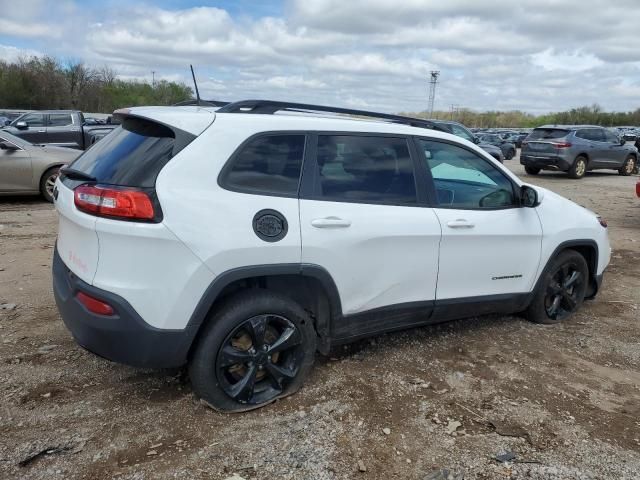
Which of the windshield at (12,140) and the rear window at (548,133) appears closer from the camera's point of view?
the windshield at (12,140)

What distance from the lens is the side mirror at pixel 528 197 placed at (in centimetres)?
421

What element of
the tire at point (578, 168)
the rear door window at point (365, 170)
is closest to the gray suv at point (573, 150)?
the tire at point (578, 168)

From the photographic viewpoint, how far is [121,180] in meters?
2.84

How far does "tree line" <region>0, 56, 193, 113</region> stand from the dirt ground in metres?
46.6

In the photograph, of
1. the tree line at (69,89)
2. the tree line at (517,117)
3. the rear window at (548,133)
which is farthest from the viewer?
the tree line at (517,117)

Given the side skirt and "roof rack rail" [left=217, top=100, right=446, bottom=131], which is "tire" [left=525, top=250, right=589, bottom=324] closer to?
the side skirt

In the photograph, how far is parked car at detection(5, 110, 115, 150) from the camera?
52.2 ft

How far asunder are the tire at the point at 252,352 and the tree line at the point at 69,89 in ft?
155

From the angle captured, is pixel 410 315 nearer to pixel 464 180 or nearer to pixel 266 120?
pixel 464 180

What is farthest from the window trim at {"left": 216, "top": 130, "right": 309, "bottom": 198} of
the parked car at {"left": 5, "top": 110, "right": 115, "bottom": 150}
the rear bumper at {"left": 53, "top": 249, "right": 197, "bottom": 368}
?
the parked car at {"left": 5, "top": 110, "right": 115, "bottom": 150}

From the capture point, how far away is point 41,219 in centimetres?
857

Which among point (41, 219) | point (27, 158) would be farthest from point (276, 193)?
point (27, 158)

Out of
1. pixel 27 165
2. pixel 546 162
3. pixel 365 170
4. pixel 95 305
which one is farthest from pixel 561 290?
pixel 546 162

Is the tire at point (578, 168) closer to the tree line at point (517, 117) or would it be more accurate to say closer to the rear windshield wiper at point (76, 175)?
the rear windshield wiper at point (76, 175)
